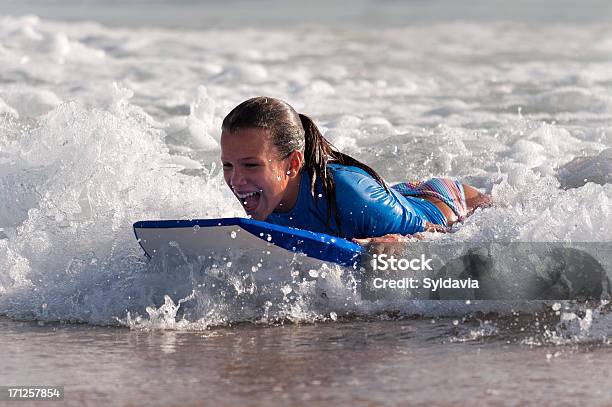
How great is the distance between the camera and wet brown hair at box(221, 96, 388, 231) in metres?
4.70

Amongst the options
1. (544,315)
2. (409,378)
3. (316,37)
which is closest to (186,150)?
(544,315)

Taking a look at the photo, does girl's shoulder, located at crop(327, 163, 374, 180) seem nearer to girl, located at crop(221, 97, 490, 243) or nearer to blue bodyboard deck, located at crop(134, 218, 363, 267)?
girl, located at crop(221, 97, 490, 243)

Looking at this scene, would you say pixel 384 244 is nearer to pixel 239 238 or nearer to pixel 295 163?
pixel 295 163

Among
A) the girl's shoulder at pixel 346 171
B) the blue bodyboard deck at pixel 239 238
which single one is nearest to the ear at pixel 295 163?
the girl's shoulder at pixel 346 171

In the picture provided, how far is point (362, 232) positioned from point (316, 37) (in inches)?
506

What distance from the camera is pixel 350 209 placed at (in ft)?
15.9

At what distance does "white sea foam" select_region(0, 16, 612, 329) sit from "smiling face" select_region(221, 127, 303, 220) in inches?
14.0

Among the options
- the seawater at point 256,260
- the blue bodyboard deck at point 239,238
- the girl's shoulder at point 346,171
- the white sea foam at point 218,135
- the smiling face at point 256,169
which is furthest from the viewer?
the girl's shoulder at point 346,171

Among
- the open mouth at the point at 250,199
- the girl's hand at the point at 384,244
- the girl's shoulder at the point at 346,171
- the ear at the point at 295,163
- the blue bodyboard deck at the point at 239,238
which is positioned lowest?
the girl's hand at the point at 384,244

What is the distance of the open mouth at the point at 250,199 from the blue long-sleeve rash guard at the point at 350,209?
0.42ft

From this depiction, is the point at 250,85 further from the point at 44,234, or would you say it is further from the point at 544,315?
the point at 544,315

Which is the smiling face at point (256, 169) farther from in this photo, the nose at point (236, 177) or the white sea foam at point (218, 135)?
the white sea foam at point (218, 135)

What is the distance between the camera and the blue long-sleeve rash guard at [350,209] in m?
4.84

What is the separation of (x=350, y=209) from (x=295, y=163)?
12.7 inches
